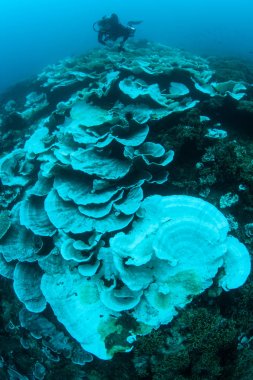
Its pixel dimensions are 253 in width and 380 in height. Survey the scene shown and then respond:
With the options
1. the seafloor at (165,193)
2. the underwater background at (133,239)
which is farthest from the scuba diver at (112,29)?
the underwater background at (133,239)

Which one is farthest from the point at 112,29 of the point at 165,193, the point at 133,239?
the point at 133,239

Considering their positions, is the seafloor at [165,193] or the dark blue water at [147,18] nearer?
the seafloor at [165,193]

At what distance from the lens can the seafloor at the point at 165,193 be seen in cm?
309

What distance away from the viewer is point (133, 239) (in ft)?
10.5

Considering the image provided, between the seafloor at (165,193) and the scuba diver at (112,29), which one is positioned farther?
the scuba diver at (112,29)

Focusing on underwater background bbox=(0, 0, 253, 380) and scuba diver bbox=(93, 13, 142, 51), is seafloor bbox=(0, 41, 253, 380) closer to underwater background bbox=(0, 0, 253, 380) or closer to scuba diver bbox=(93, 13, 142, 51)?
underwater background bbox=(0, 0, 253, 380)

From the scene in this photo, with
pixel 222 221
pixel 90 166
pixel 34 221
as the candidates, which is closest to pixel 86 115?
pixel 90 166

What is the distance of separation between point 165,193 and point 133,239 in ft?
3.29

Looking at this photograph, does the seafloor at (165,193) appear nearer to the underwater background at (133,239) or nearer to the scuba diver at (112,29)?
the underwater background at (133,239)

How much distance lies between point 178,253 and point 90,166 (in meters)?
1.58

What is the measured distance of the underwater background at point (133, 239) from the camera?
3.06m

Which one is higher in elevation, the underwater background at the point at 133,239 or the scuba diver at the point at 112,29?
the scuba diver at the point at 112,29

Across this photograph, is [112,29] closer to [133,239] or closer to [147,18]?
[133,239]

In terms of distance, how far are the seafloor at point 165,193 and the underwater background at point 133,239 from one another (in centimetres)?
2
